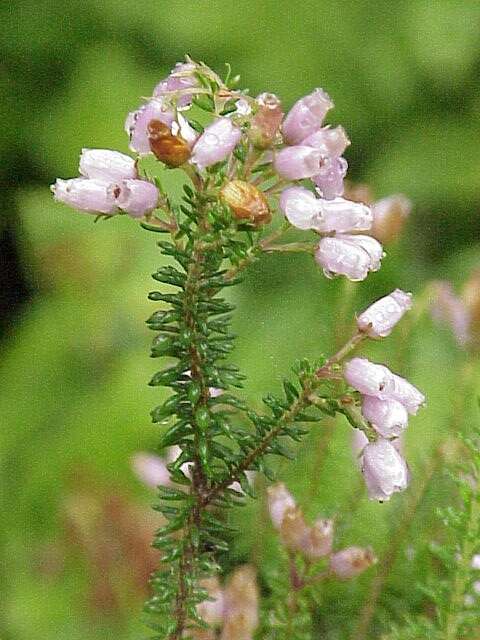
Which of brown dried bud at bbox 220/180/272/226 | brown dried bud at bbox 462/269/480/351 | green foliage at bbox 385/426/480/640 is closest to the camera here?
brown dried bud at bbox 220/180/272/226

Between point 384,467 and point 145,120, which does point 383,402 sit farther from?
point 145,120

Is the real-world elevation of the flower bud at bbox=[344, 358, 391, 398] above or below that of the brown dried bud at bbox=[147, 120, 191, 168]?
below

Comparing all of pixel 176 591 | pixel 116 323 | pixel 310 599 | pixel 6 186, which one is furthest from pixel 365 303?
pixel 6 186

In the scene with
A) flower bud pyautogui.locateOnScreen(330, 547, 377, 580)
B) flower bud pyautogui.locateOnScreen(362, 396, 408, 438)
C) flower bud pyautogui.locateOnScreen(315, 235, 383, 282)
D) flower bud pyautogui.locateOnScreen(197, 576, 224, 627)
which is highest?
flower bud pyautogui.locateOnScreen(315, 235, 383, 282)

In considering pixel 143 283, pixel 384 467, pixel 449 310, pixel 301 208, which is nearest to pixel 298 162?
pixel 301 208

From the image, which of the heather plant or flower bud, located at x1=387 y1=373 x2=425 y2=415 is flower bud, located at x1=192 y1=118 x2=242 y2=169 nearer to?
the heather plant

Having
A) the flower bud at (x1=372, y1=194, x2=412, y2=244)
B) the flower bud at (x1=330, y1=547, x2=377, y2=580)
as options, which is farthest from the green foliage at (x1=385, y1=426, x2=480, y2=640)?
the flower bud at (x1=372, y1=194, x2=412, y2=244)
